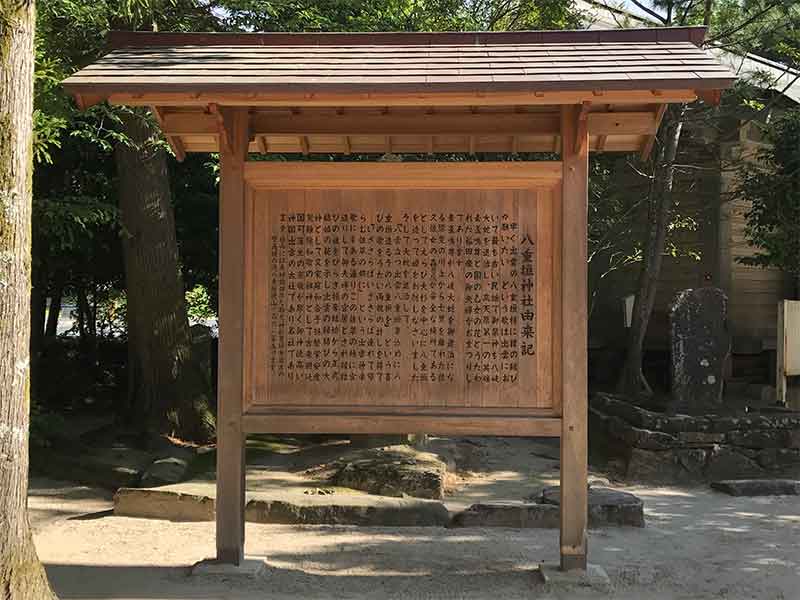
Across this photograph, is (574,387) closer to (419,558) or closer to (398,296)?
(398,296)

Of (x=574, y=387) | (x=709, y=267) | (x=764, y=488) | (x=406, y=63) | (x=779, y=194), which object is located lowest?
(x=764, y=488)

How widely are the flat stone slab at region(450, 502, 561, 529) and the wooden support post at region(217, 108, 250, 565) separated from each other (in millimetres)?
2519

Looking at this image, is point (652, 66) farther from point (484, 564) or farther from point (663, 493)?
point (663, 493)

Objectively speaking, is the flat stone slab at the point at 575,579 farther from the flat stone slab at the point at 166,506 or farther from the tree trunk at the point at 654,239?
the tree trunk at the point at 654,239

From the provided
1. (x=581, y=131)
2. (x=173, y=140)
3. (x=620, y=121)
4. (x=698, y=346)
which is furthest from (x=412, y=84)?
(x=698, y=346)

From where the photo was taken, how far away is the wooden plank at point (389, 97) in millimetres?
5297

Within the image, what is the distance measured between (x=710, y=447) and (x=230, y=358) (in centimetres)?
714

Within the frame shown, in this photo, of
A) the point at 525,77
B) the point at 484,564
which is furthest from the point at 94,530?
the point at 525,77

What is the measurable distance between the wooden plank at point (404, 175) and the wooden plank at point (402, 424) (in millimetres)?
1662

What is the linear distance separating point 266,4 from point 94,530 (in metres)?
6.32

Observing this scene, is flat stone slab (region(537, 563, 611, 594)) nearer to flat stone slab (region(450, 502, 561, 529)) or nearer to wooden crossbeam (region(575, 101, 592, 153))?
flat stone slab (region(450, 502, 561, 529))

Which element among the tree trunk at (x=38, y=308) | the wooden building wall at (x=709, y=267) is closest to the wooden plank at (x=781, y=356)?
the wooden building wall at (x=709, y=267)

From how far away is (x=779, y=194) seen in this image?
13.2 meters

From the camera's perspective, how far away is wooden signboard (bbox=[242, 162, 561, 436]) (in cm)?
605
